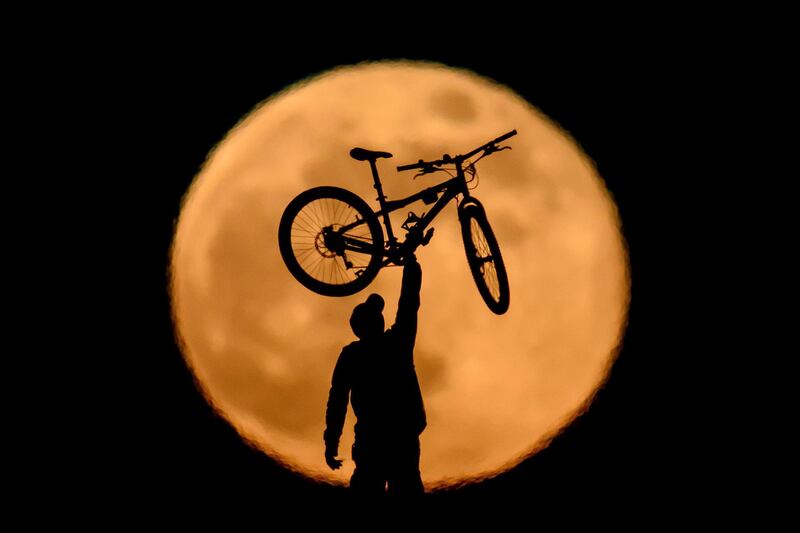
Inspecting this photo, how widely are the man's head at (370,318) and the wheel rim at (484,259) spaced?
87.1 inches

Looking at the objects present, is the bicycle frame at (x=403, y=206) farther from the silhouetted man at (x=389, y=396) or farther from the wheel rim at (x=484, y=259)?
the silhouetted man at (x=389, y=396)

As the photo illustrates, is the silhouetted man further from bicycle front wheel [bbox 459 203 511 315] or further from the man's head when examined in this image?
bicycle front wheel [bbox 459 203 511 315]

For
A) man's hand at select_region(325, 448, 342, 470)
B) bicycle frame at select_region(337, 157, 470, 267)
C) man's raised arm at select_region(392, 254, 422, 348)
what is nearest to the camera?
man's raised arm at select_region(392, 254, 422, 348)

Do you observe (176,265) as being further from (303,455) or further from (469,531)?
(469,531)

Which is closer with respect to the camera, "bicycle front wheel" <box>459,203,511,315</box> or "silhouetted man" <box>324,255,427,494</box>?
"silhouetted man" <box>324,255,427,494</box>

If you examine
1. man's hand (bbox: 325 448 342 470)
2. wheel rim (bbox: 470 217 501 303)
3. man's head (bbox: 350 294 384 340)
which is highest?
wheel rim (bbox: 470 217 501 303)

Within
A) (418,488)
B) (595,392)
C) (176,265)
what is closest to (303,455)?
(176,265)

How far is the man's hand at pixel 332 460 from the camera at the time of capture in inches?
227

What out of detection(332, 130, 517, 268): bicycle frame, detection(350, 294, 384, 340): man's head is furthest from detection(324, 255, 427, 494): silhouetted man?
detection(332, 130, 517, 268): bicycle frame

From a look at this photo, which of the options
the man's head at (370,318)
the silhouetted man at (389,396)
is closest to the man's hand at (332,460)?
the silhouetted man at (389,396)

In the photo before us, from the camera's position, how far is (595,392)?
1167 centimetres

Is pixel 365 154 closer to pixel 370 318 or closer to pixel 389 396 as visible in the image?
pixel 370 318

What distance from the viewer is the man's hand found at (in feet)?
18.9

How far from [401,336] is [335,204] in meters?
2.20
